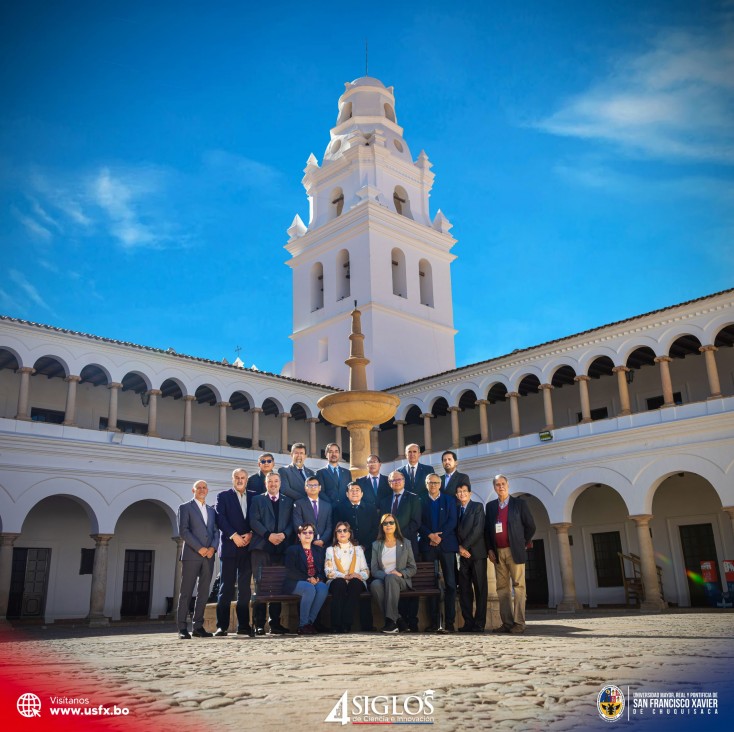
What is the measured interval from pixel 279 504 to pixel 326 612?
4.79ft

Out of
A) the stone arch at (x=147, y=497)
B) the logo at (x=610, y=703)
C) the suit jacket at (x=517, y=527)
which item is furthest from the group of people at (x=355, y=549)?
the stone arch at (x=147, y=497)

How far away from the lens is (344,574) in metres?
8.93

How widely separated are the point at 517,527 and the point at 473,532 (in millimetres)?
553

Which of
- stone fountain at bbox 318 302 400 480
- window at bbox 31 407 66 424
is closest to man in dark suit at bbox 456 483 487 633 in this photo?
stone fountain at bbox 318 302 400 480

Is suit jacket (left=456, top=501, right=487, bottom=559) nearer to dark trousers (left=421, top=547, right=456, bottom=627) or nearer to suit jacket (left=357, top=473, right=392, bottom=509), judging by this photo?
dark trousers (left=421, top=547, right=456, bottom=627)

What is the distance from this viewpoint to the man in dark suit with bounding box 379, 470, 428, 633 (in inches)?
356

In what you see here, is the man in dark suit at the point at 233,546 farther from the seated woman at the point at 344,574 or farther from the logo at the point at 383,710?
the logo at the point at 383,710

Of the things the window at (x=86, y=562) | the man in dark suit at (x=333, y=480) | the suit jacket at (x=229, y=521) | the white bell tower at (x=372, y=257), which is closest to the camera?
the suit jacket at (x=229, y=521)

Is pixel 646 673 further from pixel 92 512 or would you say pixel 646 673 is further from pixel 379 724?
pixel 92 512

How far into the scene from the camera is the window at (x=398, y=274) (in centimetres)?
3058

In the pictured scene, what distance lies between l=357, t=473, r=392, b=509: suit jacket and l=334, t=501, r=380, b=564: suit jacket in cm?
15

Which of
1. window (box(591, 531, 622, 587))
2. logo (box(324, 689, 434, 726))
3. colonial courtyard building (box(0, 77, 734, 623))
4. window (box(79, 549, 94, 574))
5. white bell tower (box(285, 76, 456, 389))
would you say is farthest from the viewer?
white bell tower (box(285, 76, 456, 389))

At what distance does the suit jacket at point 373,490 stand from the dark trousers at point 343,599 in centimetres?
119

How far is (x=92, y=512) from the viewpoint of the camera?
798 inches
